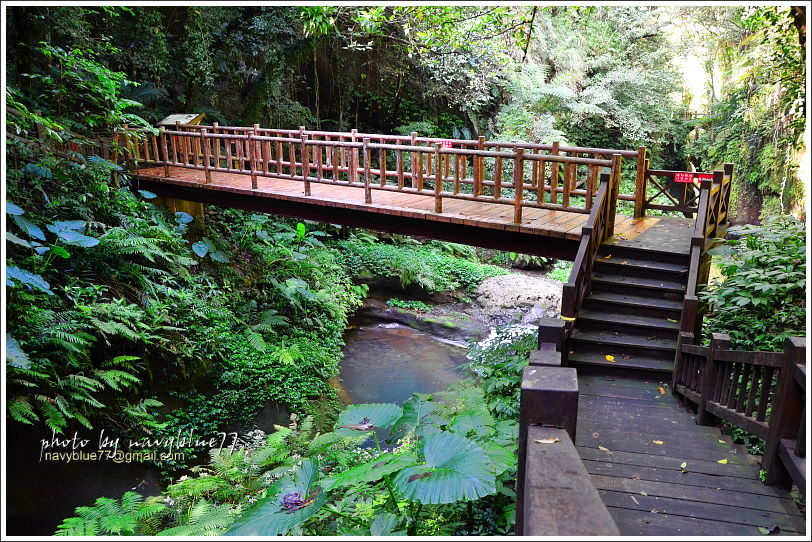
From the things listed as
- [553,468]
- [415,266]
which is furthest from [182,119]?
[553,468]

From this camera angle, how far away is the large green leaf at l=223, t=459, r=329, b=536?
2807mm

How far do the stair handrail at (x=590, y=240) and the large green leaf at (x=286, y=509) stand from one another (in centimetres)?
Result: 325

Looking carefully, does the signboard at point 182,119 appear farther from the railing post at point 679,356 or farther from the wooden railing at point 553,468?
the wooden railing at point 553,468

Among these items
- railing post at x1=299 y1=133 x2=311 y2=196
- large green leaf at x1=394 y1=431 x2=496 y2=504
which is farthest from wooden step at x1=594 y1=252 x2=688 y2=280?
large green leaf at x1=394 y1=431 x2=496 y2=504

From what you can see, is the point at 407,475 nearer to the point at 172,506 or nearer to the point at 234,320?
the point at 172,506

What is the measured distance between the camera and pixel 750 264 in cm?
543

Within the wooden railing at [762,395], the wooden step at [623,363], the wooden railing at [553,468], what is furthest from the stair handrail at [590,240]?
the wooden railing at [553,468]

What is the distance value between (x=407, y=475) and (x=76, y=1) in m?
2.80

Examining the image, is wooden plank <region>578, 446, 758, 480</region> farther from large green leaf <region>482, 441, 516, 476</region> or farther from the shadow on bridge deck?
the shadow on bridge deck

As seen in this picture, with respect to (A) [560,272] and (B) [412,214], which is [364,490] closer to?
(B) [412,214]

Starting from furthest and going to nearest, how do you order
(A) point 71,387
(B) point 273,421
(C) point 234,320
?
1. (C) point 234,320
2. (B) point 273,421
3. (A) point 71,387

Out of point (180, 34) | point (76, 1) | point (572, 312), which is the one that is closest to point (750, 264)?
point (572, 312)

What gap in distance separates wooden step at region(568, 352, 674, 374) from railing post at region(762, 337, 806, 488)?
2.16m

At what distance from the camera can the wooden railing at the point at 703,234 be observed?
5418mm
